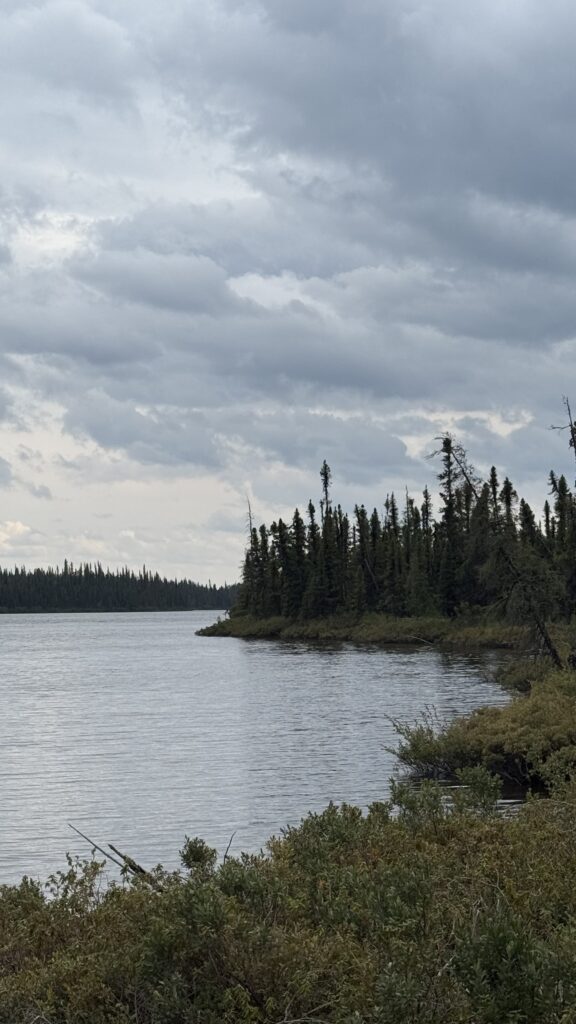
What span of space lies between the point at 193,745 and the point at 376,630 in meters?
73.0

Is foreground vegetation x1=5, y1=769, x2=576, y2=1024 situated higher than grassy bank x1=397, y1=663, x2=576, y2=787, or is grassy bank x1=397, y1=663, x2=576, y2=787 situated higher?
foreground vegetation x1=5, y1=769, x2=576, y2=1024

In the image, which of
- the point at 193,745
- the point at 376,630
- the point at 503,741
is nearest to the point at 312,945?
the point at 503,741

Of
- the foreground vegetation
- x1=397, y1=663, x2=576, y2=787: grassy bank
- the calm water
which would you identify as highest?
the foreground vegetation

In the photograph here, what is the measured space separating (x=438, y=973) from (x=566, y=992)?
0.82 m

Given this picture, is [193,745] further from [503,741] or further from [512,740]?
[512,740]

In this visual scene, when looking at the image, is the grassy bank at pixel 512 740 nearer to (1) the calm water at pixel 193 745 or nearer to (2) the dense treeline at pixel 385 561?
(1) the calm water at pixel 193 745

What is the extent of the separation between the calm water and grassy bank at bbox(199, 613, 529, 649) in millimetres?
16652

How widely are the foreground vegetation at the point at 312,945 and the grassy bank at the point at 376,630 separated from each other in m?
66.1

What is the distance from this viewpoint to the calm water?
2030 cm

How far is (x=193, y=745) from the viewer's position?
32.3 m

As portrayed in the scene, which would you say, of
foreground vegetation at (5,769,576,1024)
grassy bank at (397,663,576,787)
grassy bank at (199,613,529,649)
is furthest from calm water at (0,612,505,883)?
grassy bank at (199,613,529,649)

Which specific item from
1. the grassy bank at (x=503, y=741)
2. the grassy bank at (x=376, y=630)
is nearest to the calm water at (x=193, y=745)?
the grassy bank at (x=503, y=741)

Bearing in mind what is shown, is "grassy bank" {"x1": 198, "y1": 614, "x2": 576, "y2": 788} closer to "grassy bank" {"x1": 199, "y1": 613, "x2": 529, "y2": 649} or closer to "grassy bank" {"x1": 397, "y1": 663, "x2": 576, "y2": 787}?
"grassy bank" {"x1": 397, "y1": 663, "x2": 576, "y2": 787}

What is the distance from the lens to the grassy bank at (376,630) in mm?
86938
